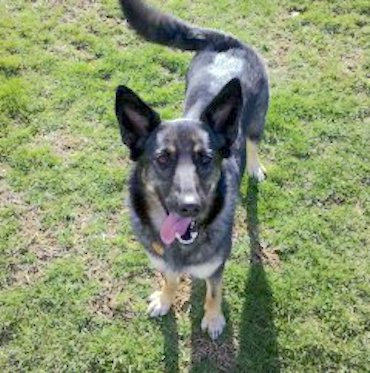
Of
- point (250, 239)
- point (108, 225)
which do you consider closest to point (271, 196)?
point (250, 239)

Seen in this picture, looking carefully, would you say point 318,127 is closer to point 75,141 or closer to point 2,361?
point 75,141

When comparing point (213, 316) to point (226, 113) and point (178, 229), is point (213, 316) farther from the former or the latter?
point (226, 113)

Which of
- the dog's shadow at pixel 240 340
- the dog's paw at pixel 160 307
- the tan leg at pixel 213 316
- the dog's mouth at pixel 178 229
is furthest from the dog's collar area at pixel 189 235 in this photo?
the dog's shadow at pixel 240 340

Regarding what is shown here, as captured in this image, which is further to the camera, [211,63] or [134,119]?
[211,63]

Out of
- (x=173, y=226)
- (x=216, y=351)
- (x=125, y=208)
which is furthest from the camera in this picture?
(x=125, y=208)

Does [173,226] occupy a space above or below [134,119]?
below

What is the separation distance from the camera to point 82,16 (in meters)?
8.23

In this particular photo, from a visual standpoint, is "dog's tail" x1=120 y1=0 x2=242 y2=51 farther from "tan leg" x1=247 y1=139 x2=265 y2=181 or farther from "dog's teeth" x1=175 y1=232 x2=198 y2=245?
"dog's teeth" x1=175 y1=232 x2=198 y2=245

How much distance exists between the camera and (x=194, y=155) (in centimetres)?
411

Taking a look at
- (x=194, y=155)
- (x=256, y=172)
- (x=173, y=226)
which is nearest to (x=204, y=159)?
(x=194, y=155)

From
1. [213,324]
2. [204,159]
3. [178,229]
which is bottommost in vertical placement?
[213,324]

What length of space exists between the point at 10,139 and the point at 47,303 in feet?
7.45

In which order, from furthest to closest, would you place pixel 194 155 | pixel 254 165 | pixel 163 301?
pixel 254 165 → pixel 163 301 → pixel 194 155

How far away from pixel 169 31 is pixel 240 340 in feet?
9.91
